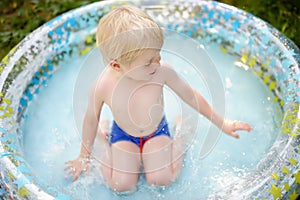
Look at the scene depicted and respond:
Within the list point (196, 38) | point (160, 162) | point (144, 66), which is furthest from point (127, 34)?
point (196, 38)

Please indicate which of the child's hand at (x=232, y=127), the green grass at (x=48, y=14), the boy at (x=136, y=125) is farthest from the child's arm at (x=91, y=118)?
the green grass at (x=48, y=14)

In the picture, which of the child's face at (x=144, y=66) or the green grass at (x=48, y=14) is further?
the green grass at (x=48, y=14)

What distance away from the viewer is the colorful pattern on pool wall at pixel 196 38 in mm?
1723

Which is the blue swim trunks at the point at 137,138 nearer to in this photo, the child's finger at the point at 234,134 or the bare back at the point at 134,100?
the bare back at the point at 134,100

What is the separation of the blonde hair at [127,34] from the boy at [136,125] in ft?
0.18

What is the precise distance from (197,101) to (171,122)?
0.29 metres

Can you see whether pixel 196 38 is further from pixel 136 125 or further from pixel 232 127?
pixel 136 125

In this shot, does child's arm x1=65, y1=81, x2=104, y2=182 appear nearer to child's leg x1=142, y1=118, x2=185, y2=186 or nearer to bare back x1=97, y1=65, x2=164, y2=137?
bare back x1=97, y1=65, x2=164, y2=137

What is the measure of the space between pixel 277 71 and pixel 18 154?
1.19 metres

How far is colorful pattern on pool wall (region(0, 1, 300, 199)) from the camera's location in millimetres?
1723

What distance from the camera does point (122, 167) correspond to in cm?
194

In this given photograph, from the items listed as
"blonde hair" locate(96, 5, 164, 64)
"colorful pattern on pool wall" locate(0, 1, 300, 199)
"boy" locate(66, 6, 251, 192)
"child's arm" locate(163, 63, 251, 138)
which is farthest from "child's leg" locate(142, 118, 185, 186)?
"blonde hair" locate(96, 5, 164, 64)

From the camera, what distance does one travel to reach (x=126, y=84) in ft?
5.99

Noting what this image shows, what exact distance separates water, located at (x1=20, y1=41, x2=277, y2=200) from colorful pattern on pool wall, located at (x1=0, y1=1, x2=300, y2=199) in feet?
0.18
